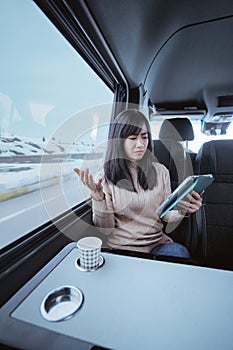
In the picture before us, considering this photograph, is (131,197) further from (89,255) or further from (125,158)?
(89,255)

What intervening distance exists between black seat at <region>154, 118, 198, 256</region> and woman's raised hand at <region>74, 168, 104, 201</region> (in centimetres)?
57

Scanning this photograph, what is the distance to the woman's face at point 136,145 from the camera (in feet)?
4.10

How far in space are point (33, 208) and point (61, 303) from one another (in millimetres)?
652

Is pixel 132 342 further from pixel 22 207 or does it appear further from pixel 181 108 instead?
pixel 181 108

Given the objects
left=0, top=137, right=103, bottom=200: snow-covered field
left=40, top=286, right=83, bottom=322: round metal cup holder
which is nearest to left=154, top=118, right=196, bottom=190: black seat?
left=0, top=137, right=103, bottom=200: snow-covered field

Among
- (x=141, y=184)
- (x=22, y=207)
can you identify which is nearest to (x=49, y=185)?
(x=22, y=207)

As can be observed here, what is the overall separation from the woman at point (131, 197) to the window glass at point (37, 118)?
11.4 inches

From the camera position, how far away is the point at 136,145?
1.26m

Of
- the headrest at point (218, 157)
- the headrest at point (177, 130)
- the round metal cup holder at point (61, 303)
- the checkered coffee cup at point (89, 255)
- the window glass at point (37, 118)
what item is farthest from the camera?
the headrest at point (177, 130)

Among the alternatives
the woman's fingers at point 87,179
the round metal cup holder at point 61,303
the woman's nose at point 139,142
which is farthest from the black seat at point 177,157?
the round metal cup holder at point 61,303

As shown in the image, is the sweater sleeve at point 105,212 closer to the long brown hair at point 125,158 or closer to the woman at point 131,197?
the woman at point 131,197

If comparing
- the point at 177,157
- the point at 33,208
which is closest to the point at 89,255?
the point at 33,208

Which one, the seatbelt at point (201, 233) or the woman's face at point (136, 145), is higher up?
the woman's face at point (136, 145)

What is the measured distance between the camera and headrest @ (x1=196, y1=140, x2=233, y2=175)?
1.42 m
